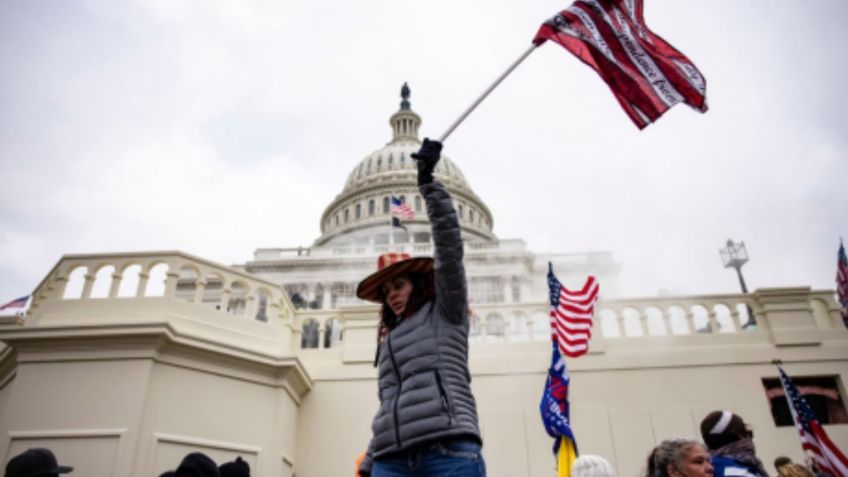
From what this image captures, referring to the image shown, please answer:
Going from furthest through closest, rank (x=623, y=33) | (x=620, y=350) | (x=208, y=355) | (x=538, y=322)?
(x=538, y=322) < (x=620, y=350) < (x=208, y=355) < (x=623, y=33)

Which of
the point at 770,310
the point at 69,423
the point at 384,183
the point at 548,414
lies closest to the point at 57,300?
the point at 69,423

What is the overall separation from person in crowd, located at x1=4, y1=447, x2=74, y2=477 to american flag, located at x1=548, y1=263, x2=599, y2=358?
5.18 metres

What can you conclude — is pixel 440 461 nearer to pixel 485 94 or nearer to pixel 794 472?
pixel 485 94

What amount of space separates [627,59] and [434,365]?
306 cm

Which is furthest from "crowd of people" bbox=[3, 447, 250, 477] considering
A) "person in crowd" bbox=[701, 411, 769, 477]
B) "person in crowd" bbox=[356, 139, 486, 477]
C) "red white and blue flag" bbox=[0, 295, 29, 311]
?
"red white and blue flag" bbox=[0, 295, 29, 311]

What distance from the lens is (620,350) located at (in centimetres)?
776

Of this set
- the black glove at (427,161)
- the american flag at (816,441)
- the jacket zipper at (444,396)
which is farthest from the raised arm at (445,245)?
→ the american flag at (816,441)

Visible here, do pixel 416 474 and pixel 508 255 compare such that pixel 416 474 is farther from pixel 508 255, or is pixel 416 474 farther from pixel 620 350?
pixel 508 255

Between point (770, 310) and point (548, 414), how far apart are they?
159 inches

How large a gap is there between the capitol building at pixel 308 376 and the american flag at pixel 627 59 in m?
4.41

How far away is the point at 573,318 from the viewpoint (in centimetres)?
→ 707

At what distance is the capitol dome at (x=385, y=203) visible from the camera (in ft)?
193

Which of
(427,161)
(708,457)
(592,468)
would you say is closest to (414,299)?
(427,161)

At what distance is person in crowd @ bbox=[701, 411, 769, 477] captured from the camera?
10.3 feet
